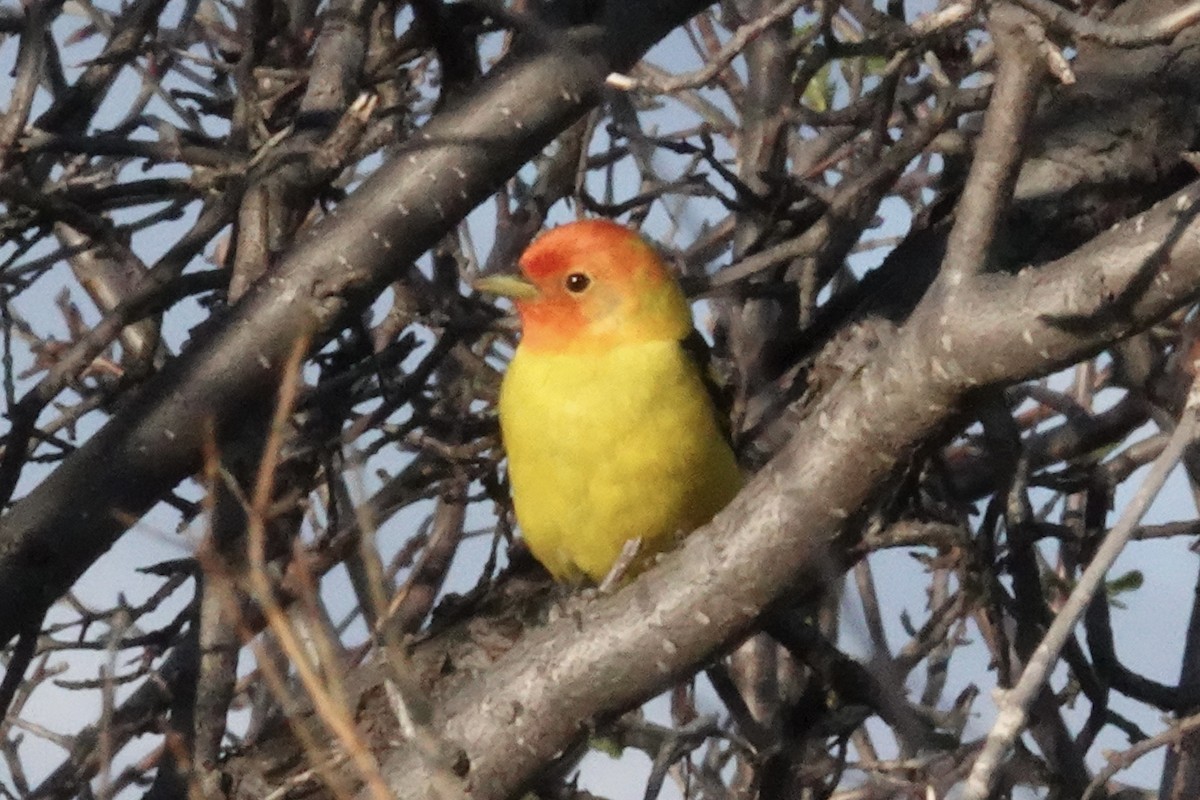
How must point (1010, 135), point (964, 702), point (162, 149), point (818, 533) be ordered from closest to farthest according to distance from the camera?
point (1010, 135) → point (818, 533) → point (162, 149) → point (964, 702)

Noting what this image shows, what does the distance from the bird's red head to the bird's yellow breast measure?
18 cm


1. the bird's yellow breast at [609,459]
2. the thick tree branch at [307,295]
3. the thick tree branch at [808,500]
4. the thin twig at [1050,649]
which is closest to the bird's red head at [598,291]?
the bird's yellow breast at [609,459]

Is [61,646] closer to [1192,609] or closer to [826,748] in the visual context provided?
[826,748]

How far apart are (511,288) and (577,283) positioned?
0.17 meters

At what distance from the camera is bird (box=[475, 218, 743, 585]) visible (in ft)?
13.3

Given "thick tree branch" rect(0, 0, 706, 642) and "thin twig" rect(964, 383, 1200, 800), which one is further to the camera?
"thick tree branch" rect(0, 0, 706, 642)

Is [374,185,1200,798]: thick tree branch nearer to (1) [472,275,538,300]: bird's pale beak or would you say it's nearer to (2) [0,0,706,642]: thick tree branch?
(2) [0,0,706,642]: thick tree branch

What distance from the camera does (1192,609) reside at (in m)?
4.07

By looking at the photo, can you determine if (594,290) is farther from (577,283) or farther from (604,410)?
(604,410)

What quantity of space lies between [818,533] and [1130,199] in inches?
60.6

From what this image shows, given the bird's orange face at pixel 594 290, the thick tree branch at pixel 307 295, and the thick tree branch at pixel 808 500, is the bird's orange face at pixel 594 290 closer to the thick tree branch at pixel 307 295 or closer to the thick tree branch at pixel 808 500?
the thick tree branch at pixel 307 295

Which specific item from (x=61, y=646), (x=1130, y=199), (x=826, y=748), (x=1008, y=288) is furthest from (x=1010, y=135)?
(x=61, y=646)

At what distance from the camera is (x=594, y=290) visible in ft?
14.6

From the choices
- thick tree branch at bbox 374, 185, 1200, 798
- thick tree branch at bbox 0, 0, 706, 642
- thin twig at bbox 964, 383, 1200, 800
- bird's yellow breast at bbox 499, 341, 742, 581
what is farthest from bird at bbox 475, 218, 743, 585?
thin twig at bbox 964, 383, 1200, 800
